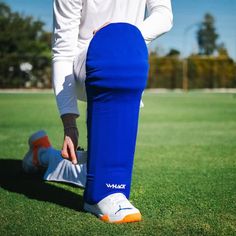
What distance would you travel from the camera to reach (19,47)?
46.2 meters

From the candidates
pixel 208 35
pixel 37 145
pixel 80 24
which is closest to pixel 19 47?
pixel 37 145

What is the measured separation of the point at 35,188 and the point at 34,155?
1.86 feet

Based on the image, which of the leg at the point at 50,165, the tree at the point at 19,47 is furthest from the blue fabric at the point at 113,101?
the tree at the point at 19,47

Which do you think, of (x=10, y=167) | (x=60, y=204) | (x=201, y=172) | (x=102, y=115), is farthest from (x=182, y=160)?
(x=102, y=115)

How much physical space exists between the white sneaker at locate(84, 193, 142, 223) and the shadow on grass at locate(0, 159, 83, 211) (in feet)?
0.77

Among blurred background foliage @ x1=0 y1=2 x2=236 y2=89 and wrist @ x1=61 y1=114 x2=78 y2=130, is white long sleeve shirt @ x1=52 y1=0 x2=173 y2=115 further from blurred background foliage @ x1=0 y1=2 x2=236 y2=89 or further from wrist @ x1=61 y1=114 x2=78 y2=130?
blurred background foliage @ x1=0 y1=2 x2=236 y2=89

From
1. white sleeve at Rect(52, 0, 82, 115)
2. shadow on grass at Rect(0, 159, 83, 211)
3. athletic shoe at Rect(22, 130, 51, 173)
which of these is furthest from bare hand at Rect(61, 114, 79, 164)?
athletic shoe at Rect(22, 130, 51, 173)

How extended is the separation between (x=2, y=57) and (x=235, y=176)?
3801cm

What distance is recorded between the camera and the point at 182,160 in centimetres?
449

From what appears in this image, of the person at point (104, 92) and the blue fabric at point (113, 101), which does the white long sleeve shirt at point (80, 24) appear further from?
the blue fabric at point (113, 101)

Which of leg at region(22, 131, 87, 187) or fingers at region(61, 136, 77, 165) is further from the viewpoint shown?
leg at region(22, 131, 87, 187)

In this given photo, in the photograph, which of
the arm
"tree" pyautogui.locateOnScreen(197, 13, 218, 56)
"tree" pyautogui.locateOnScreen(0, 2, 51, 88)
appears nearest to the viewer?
the arm

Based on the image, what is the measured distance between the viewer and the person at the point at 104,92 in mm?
2322

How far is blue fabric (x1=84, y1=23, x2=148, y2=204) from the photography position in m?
2.31
